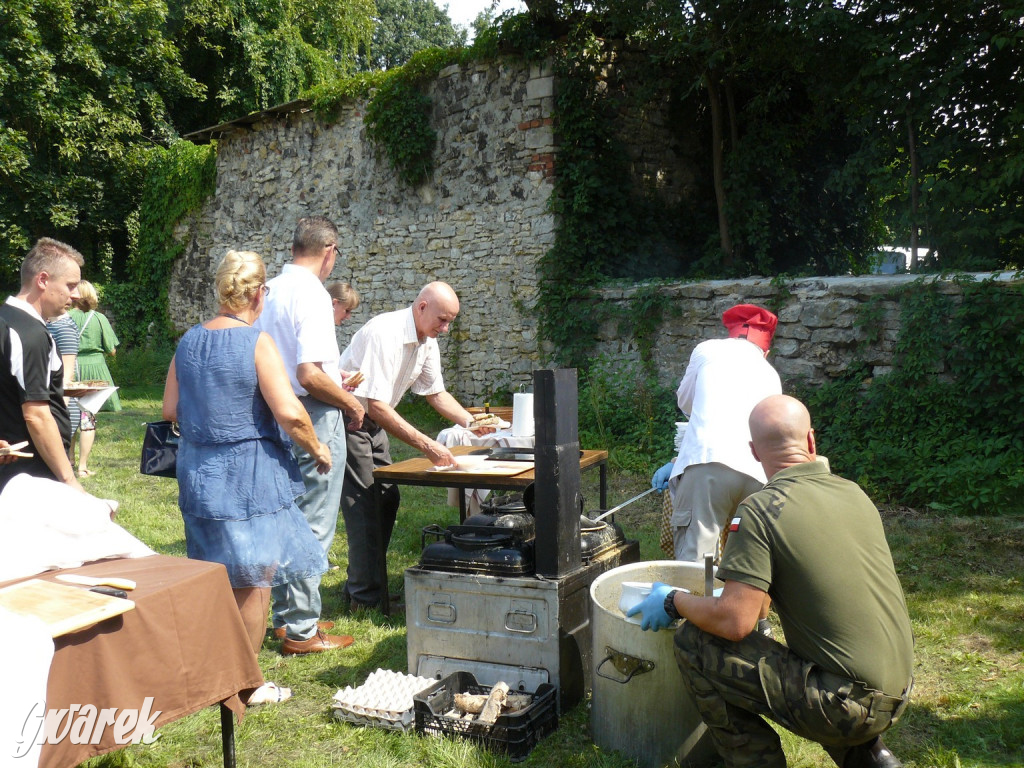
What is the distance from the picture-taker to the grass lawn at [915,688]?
318 centimetres

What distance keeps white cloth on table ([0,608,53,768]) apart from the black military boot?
→ 2365 mm

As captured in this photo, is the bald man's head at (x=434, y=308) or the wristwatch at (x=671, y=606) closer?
the wristwatch at (x=671, y=606)

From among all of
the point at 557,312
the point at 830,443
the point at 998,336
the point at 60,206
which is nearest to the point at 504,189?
the point at 557,312

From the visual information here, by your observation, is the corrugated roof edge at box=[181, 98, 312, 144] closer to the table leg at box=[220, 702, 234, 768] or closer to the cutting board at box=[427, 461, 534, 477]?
the cutting board at box=[427, 461, 534, 477]

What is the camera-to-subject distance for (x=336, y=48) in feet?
75.8

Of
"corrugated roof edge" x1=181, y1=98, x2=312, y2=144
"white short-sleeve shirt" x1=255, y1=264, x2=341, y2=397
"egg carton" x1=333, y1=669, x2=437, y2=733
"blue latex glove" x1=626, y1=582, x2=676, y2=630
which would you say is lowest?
"egg carton" x1=333, y1=669, x2=437, y2=733

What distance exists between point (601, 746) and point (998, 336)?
16.5ft

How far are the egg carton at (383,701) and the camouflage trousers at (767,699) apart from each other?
3.86 feet

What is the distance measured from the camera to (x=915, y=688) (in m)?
3.77

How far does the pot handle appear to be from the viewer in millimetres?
3037

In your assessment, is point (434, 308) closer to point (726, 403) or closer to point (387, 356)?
point (387, 356)

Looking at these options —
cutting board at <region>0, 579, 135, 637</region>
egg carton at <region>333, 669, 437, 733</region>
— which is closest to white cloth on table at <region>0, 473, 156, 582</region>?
cutting board at <region>0, 579, 135, 637</region>

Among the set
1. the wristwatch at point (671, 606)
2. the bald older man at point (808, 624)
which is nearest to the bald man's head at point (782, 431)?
the bald older man at point (808, 624)

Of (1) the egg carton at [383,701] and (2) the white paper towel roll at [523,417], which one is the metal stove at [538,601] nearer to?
Result: (1) the egg carton at [383,701]
